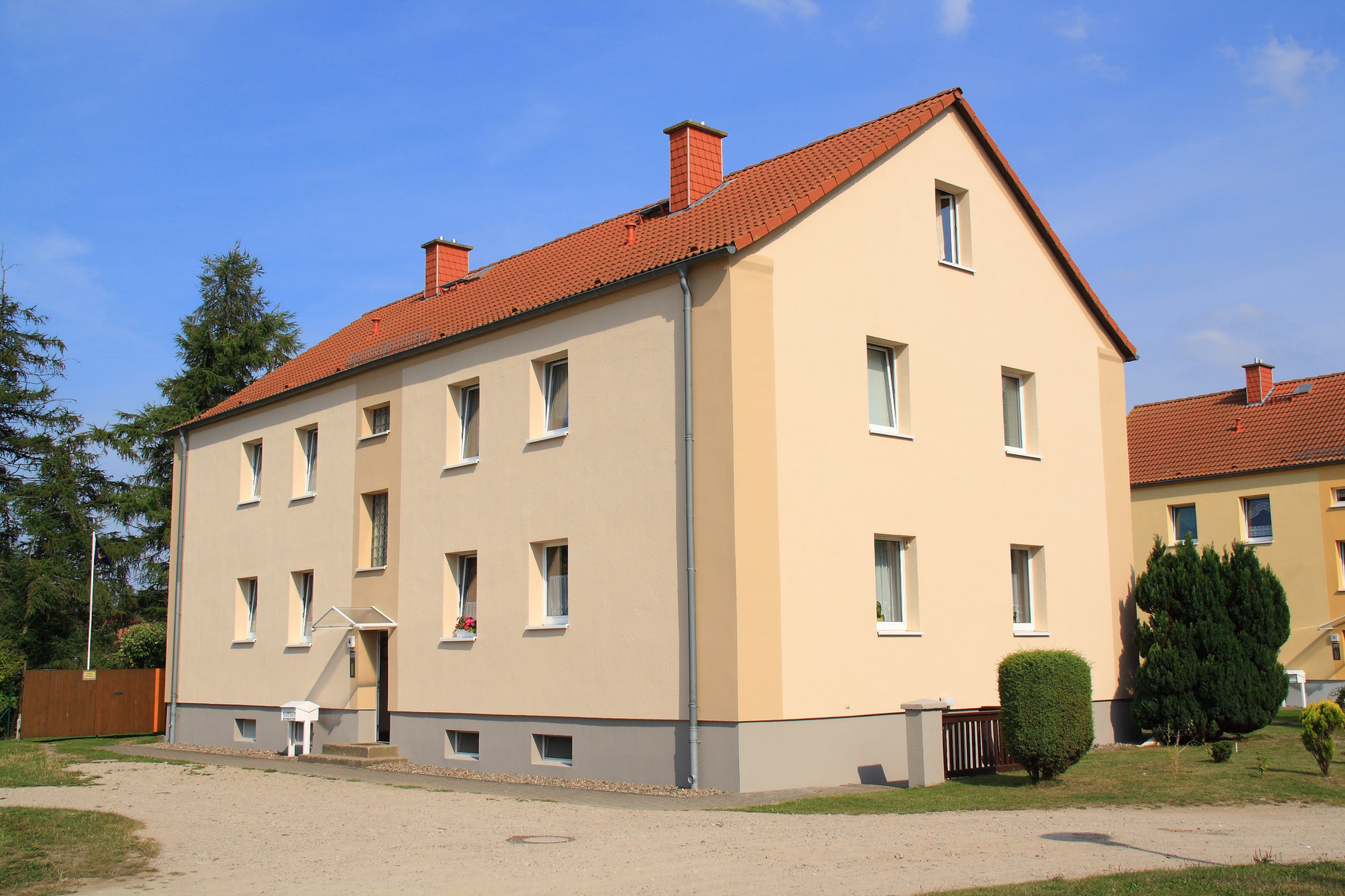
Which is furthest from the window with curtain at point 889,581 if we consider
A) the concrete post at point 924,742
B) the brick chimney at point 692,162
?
the brick chimney at point 692,162

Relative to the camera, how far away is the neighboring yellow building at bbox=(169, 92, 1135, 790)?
1435 cm

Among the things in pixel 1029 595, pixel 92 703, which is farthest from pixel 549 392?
pixel 92 703

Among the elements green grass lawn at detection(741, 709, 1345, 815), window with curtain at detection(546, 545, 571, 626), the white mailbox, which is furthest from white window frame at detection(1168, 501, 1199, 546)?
the white mailbox

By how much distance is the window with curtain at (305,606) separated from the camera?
22.2 metres

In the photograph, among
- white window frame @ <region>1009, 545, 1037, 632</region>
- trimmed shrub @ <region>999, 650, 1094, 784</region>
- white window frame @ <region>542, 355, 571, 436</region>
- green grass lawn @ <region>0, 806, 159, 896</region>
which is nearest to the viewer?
green grass lawn @ <region>0, 806, 159, 896</region>

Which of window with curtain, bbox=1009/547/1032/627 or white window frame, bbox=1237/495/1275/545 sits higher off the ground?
white window frame, bbox=1237/495/1275/545

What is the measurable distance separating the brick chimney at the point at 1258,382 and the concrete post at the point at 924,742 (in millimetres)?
23734

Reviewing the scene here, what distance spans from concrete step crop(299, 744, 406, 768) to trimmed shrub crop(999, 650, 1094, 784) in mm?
10241

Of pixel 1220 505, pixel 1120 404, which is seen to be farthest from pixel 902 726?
pixel 1220 505

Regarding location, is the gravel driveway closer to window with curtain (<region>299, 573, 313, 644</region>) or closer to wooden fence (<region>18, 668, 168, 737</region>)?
window with curtain (<region>299, 573, 313, 644</region>)

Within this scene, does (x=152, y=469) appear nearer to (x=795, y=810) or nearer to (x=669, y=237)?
(x=669, y=237)

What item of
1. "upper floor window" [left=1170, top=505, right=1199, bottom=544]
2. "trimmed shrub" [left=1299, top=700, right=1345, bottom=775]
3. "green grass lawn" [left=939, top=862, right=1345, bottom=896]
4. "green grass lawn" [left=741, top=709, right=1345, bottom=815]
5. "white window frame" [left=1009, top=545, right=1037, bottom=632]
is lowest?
"green grass lawn" [left=741, top=709, right=1345, bottom=815]

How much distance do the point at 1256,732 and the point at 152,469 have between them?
116 feet

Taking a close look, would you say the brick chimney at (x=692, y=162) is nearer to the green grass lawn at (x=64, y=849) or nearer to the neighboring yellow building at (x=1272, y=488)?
the green grass lawn at (x=64, y=849)
